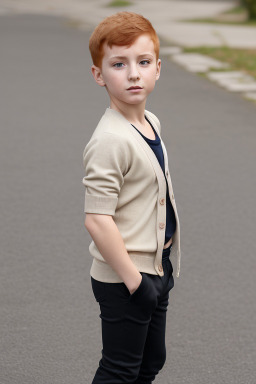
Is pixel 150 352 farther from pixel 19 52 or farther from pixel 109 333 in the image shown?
pixel 19 52

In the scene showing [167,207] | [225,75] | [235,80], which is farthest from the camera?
[225,75]

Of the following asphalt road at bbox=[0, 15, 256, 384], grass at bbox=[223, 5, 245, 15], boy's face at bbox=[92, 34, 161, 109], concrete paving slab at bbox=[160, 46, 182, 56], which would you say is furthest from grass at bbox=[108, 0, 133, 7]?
boy's face at bbox=[92, 34, 161, 109]

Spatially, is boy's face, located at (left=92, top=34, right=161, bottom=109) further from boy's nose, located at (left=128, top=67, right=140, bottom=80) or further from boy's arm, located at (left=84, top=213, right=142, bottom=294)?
boy's arm, located at (left=84, top=213, right=142, bottom=294)

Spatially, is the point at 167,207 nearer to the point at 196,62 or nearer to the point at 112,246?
the point at 112,246

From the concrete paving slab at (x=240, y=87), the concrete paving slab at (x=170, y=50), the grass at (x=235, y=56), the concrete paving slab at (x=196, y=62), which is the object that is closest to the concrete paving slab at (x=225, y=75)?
the grass at (x=235, y=56)

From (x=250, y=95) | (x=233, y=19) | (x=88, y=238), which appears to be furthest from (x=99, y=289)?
(x=233, y=19)

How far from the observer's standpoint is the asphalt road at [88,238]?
383 centimetres

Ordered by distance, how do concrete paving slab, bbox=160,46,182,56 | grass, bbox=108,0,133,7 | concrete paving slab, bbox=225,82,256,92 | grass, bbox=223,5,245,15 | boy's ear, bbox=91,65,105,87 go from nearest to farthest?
1. boy's ear, bbox=91,65,105,87
2. concrete paving slab, bbox=225,82,256,92
3. concrete paving slab, bbox=160,46,182,56
4. grass, bbox=223,5,245,15
5. grass, bbox=108,0,133,7

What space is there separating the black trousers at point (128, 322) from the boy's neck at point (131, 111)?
464mm

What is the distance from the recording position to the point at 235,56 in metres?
12.9

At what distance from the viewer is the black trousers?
2.55 meters

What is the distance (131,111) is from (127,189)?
237 mm

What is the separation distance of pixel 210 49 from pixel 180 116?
4.67 meters

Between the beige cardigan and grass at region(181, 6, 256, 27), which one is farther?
grass at region(181, 6, 256, 27)
